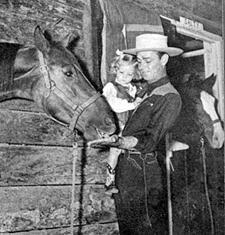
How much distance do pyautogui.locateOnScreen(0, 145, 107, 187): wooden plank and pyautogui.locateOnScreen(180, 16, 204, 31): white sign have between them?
0.72 m

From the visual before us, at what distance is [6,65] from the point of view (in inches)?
50.5

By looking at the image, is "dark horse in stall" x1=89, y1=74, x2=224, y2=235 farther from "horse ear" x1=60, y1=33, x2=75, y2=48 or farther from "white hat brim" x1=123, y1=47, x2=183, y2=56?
"horse ear" x1=60, y1=33, x2=75, y2=48

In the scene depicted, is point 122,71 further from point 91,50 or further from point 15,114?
point 15,114

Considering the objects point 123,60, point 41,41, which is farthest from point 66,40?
point 123,60

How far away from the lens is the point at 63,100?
131 cm

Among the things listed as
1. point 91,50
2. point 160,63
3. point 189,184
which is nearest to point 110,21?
point 91,50

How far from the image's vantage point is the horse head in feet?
5.43

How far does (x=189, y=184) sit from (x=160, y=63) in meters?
0.52

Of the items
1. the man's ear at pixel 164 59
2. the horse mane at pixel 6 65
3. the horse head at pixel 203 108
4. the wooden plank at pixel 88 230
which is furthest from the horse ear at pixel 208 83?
the horse mane at pixel 6 65

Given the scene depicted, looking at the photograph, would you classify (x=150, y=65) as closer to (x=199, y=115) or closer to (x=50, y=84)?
(x=199, y=115)

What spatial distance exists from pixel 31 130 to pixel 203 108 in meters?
0.76

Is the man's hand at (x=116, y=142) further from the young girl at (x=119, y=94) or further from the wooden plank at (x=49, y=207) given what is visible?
the wooden plank at (x=49, y=207)

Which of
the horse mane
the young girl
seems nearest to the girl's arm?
the young girl

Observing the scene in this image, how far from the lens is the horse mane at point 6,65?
1281 millimetres
